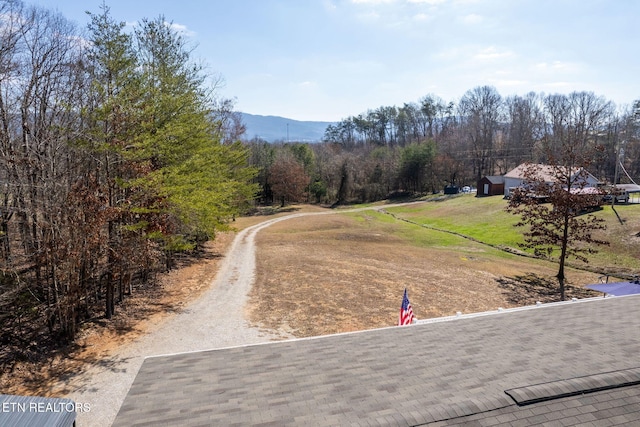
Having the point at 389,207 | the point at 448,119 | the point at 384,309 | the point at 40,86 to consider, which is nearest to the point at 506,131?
the point at 448,119

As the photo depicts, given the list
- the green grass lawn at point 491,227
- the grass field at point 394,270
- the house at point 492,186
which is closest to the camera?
the grass field at point 394,270

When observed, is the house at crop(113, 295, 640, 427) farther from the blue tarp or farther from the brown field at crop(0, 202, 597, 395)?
the blue tarp

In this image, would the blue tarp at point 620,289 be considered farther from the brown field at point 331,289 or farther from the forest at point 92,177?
the forest at point 92,177

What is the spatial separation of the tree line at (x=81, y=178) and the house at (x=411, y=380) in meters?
6.35

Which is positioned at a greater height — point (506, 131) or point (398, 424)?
point (506, 131)

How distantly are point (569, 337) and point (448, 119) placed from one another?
10407 cm

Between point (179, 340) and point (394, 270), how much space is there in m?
14.1

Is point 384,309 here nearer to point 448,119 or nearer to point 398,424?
point 398,424

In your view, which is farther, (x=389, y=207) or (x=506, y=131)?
(x=506, y=131)

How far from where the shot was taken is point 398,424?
5.23 meters

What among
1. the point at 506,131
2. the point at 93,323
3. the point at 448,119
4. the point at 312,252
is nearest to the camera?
the point at 93,323

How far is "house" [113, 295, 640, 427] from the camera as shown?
18.1 feet

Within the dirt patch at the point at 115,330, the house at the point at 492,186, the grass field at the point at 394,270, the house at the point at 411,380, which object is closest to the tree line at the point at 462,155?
the house at the point at 492,186

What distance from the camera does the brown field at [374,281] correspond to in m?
16.0
